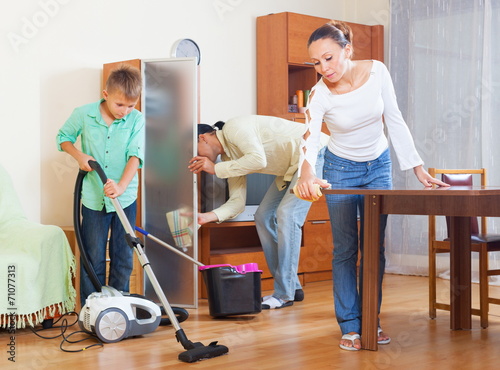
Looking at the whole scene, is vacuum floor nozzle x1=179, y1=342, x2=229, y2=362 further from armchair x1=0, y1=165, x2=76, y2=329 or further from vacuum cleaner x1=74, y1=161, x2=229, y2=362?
armchair x1=0, y1=165, x2=76, y2=329

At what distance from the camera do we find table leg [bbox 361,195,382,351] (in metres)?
2.87

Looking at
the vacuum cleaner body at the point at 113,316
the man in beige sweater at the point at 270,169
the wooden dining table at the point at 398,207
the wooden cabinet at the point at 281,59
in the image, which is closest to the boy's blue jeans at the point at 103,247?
the vacuum cleaner body at the point at 113,316

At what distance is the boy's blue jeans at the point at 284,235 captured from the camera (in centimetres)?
415

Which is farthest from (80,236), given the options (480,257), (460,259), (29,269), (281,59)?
(281,59)

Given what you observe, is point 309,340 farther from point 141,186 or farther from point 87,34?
point 87,34

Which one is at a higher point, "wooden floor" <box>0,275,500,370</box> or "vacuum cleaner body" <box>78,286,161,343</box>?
"vacuum cleaner body" <box>78,286,161,343</box>

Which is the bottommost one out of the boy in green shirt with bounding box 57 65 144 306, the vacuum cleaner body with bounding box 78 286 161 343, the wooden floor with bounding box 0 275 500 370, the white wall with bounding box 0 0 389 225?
the wooden floor with bounding box 0 275 500 370

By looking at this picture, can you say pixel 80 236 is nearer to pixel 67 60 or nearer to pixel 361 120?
pixel 361 120

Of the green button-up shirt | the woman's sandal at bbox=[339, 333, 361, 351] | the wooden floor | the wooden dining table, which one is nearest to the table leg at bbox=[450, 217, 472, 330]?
the wooden dining table

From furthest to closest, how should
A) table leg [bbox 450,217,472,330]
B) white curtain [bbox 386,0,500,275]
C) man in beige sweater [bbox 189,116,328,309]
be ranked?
1. white curtain [bbox 386,0,500,275]
2. man in beige sweater [bbox 189,116,328,309]
3. table leg [bbox 450,217,472,330]

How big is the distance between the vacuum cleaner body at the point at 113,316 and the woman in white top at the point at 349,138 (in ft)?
2.97

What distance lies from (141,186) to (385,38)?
286 cm

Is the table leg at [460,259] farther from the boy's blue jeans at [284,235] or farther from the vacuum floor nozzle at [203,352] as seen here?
the vacuum floor nozzle at [203,352]

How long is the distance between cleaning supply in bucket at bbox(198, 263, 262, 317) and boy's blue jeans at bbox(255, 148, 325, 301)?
406 mm
